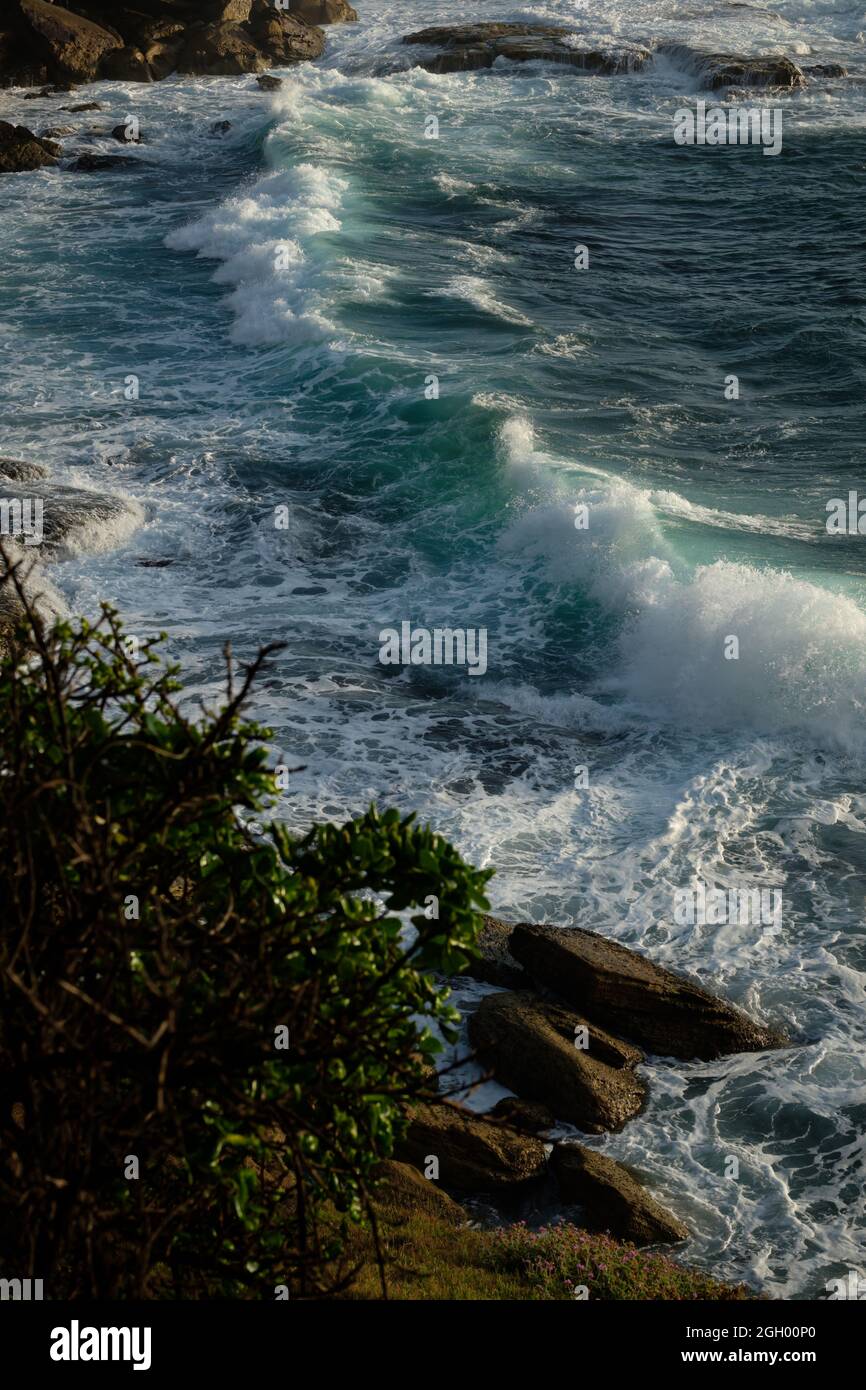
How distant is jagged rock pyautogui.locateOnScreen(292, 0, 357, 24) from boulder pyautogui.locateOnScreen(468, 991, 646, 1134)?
182 feet

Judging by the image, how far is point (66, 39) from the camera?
4800 centimetres

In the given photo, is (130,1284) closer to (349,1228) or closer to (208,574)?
(349,1228)

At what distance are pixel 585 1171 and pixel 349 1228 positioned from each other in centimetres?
176

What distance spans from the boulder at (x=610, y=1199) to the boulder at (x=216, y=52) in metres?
50.0

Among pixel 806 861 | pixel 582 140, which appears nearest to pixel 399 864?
pixel 806 861

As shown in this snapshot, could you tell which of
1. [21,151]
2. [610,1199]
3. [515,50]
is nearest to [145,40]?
[21,151]

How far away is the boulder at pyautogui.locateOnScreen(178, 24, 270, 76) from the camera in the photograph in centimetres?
5081

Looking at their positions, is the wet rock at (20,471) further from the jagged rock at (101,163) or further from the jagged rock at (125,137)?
the jagged rock at (125,137)

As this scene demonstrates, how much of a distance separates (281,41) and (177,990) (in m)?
54.6

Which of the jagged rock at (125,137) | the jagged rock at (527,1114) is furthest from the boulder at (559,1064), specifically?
the jagged rock at (125,137)

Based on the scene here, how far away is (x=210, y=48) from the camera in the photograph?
50.8 m

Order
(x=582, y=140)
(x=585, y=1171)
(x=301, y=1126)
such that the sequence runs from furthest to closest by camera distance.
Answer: (x=582, y=140), (x=585, y=1171), (x=301, y=1126)

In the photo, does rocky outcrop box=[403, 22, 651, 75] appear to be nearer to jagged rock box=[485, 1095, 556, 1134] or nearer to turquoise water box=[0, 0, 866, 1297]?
turquoise water box=[0, 0, 866, 1297]

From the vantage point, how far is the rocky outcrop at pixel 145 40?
4806cm
